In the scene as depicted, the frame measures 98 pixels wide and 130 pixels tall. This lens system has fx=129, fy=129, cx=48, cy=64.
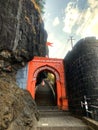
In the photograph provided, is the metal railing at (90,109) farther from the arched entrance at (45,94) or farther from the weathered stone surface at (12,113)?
the arched entrance at (45,94)

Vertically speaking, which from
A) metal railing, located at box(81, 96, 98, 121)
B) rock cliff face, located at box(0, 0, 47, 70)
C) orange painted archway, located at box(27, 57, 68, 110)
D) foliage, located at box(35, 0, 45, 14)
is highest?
foliage, located at box(35, 0, 45, 14)

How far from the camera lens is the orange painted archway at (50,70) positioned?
1111 centimetres

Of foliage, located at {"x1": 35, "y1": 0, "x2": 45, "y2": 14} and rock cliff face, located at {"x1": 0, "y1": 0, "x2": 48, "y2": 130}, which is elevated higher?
foliage, located at {"x1": 35, "y1": 0, "x2": 45, "y2": 14}

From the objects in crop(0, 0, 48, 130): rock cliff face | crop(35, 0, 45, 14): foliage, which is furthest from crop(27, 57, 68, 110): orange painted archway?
crop(35, 0, 45, 14): foliage

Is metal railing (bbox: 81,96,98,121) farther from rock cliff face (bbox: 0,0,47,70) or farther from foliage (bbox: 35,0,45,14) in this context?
foliage (bbox: 35,0,45,14)

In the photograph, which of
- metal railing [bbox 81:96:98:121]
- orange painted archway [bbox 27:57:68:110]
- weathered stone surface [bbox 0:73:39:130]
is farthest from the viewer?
orange painted archway [bbox 27:57:68:110]

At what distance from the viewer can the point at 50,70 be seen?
12.0m

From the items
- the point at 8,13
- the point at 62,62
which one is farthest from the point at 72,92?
the point at 8,13

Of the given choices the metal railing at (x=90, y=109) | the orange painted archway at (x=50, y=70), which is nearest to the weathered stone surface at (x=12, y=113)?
the metal railing at (x=90, y=109)

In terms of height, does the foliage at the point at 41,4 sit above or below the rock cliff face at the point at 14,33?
above

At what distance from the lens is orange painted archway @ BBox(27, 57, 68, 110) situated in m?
11.1

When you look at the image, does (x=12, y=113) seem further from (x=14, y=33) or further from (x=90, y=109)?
(x=14, y=33)

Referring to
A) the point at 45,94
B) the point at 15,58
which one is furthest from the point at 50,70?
the point at 45,94

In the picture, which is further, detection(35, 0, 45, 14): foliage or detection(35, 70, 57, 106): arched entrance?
detection(35, 0, 45, 14): foliage
